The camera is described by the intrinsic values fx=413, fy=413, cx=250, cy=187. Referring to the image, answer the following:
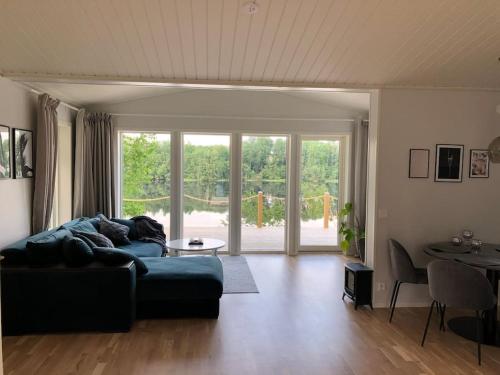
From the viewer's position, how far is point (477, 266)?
3543 mm

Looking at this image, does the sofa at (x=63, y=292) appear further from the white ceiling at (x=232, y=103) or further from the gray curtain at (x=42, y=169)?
the white ceiling at (x=232, y=103)

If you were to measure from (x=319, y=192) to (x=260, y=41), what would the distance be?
165 inches

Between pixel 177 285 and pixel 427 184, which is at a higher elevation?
pixel 427 184

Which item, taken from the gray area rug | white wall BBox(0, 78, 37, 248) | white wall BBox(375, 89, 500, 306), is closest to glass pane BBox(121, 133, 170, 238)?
the gray area rug

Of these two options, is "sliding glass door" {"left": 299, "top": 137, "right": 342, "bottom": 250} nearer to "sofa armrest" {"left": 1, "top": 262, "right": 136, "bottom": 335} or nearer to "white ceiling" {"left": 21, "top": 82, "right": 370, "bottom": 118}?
"white ceiling" {"left": 21, "top": 82, "right": 370, "bottom": 118}

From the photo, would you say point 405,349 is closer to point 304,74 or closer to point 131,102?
point 304,74

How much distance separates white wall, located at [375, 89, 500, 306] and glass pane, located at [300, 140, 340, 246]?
2.74 metres

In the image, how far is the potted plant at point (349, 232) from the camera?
6.94 metres

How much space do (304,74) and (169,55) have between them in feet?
4.41

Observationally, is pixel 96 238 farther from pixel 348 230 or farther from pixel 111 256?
pixel 348 230

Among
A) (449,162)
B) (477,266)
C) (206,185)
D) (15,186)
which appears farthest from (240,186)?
(477,266)

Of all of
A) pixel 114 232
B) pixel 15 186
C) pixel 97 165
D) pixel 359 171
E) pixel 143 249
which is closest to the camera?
pixel 15 186

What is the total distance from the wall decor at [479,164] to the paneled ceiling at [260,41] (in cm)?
73

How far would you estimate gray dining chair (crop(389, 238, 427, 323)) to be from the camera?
4.13 metres
